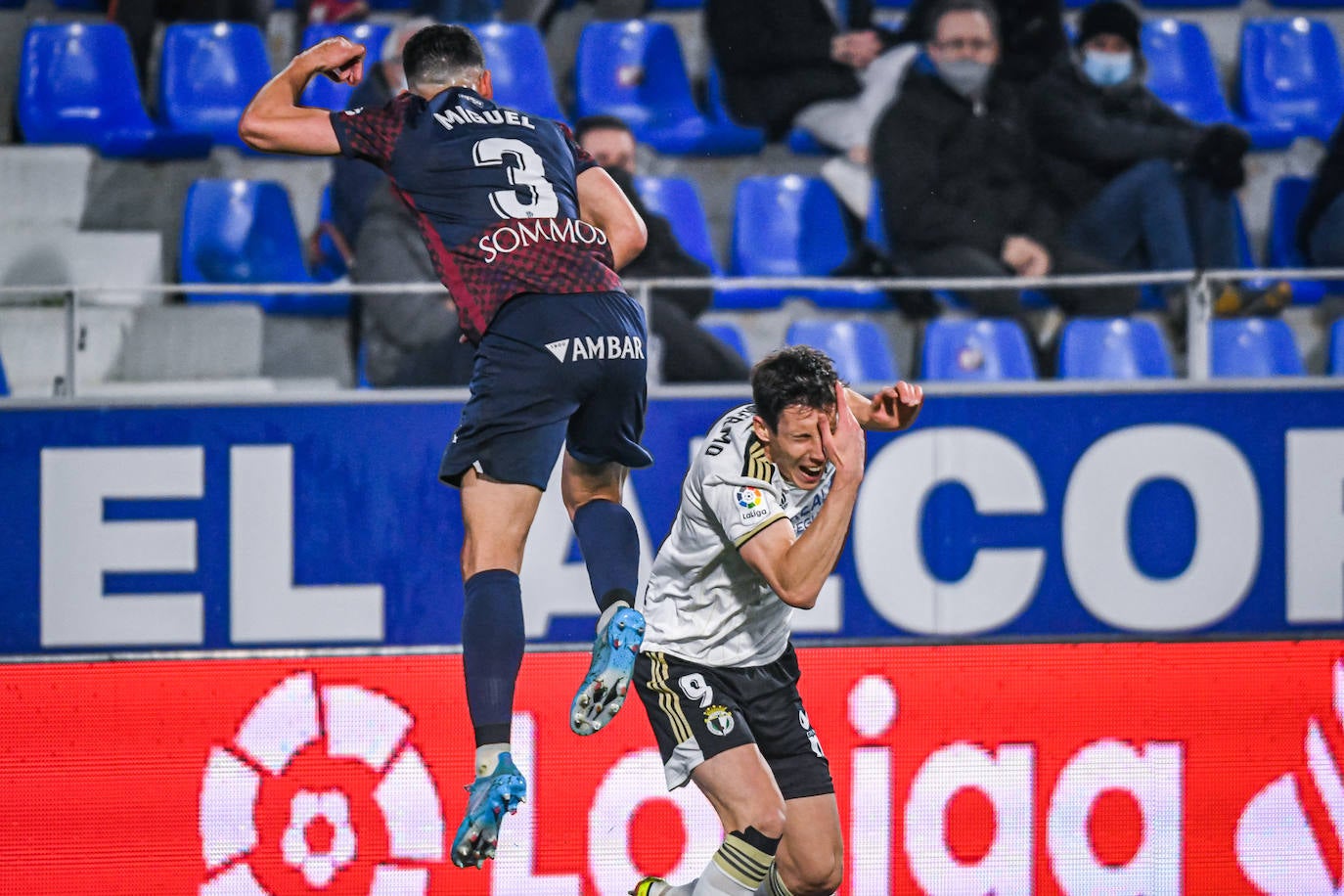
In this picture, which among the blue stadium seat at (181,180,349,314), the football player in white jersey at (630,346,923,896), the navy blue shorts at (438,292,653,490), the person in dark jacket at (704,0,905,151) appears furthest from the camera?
the person in dark jacket at (704,0,905,151)

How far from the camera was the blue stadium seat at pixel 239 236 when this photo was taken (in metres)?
7.22

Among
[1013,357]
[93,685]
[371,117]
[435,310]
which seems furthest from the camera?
[1013,357]

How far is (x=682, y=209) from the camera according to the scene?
7504mm

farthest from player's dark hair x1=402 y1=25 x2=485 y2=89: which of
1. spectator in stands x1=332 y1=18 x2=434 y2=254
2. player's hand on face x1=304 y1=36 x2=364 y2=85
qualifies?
spectator in stands x1=332 y1=18 x2=434 y2=254

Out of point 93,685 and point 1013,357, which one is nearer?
point 93,685

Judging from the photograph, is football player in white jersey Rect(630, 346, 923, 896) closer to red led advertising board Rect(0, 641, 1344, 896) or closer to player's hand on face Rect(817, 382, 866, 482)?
player's hand on face Rect(817, 382, 866, 482)

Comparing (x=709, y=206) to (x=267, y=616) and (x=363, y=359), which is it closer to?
(x=363, y=359)

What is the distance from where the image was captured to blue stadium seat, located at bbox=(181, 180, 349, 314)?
7.22 metres

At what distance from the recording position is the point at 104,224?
Answer: 740cm

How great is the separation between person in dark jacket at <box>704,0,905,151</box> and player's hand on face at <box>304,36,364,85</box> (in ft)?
12.9

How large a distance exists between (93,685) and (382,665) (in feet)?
3.13

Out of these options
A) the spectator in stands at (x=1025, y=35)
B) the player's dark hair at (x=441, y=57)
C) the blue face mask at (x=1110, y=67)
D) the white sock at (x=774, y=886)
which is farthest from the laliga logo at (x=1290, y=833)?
the player's dark hair at (x=441, y=57)

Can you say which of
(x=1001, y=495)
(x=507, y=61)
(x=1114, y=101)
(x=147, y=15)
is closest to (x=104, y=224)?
(x=147, y=15)

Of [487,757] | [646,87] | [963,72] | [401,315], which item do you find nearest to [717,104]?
[646,87]
